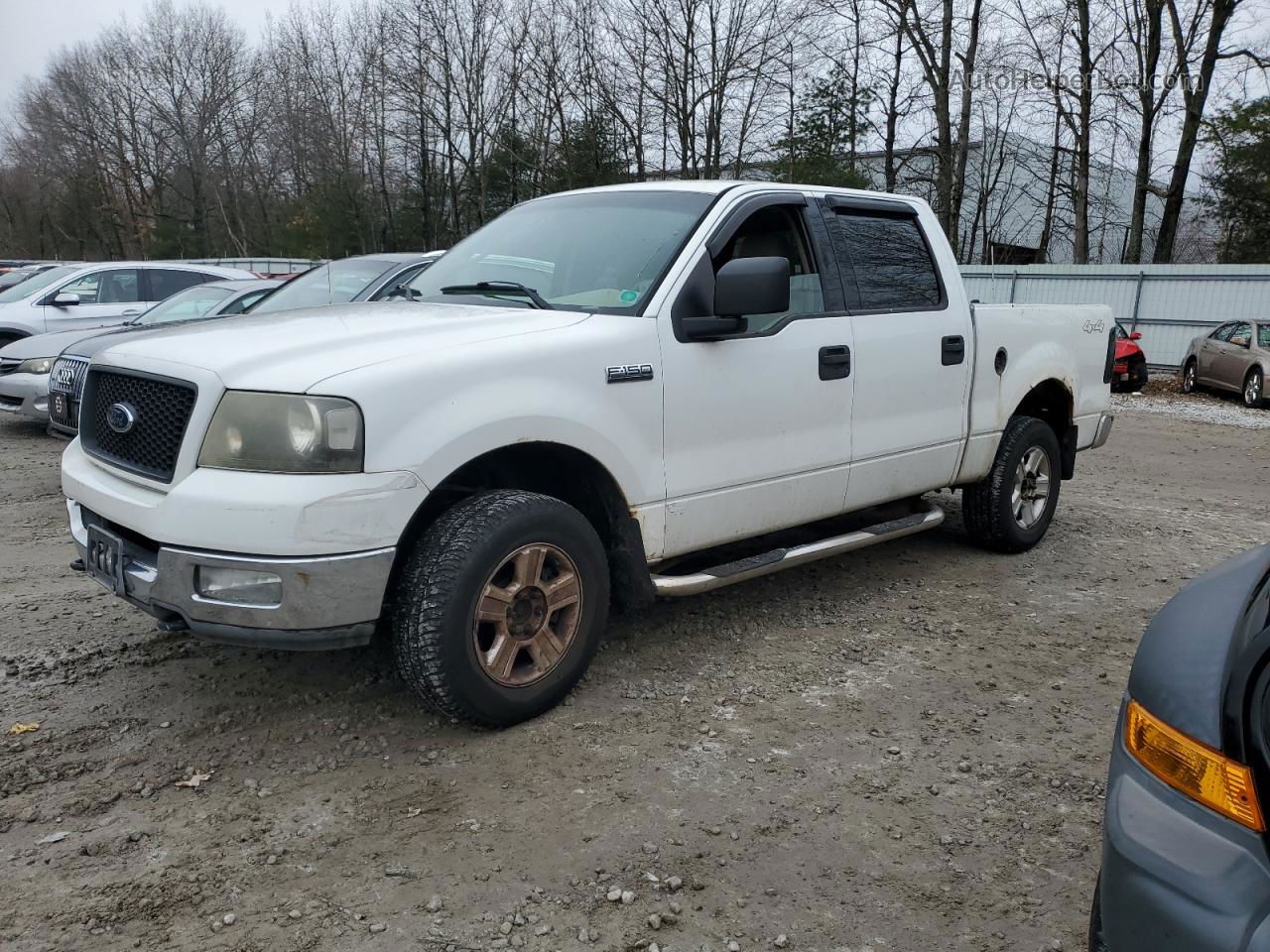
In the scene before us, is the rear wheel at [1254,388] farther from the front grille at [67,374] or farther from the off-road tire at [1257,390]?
the front grille at [67,374]

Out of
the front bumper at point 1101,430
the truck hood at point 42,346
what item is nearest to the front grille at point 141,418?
the front bumper at point 1101,430

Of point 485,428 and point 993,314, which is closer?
point 485,428

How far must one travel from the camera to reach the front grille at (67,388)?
626cm

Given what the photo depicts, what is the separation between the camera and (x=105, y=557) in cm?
332

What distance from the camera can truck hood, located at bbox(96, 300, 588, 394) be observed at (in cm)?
307

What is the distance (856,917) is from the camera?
8.51 ft

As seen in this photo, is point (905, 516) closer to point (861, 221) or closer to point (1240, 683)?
point (861, 221)

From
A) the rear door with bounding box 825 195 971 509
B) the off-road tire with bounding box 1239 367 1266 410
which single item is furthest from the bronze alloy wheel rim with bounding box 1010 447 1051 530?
the off-road tire with bounding box 1239 367 1266 410

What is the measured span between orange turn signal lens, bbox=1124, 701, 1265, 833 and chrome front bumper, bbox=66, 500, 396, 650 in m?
2.12

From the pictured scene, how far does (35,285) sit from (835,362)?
484 inches

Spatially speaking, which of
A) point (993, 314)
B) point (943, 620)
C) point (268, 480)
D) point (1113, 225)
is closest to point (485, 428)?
point (268, 480)

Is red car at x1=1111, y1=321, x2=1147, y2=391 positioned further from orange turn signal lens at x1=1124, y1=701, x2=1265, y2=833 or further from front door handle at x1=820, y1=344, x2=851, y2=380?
orange turn signal lens at x1=1124, y1=701, x2=1265, y2=833

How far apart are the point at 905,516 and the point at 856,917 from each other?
292 centimetres

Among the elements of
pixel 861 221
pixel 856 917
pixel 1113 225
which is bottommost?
pixel 856 917
